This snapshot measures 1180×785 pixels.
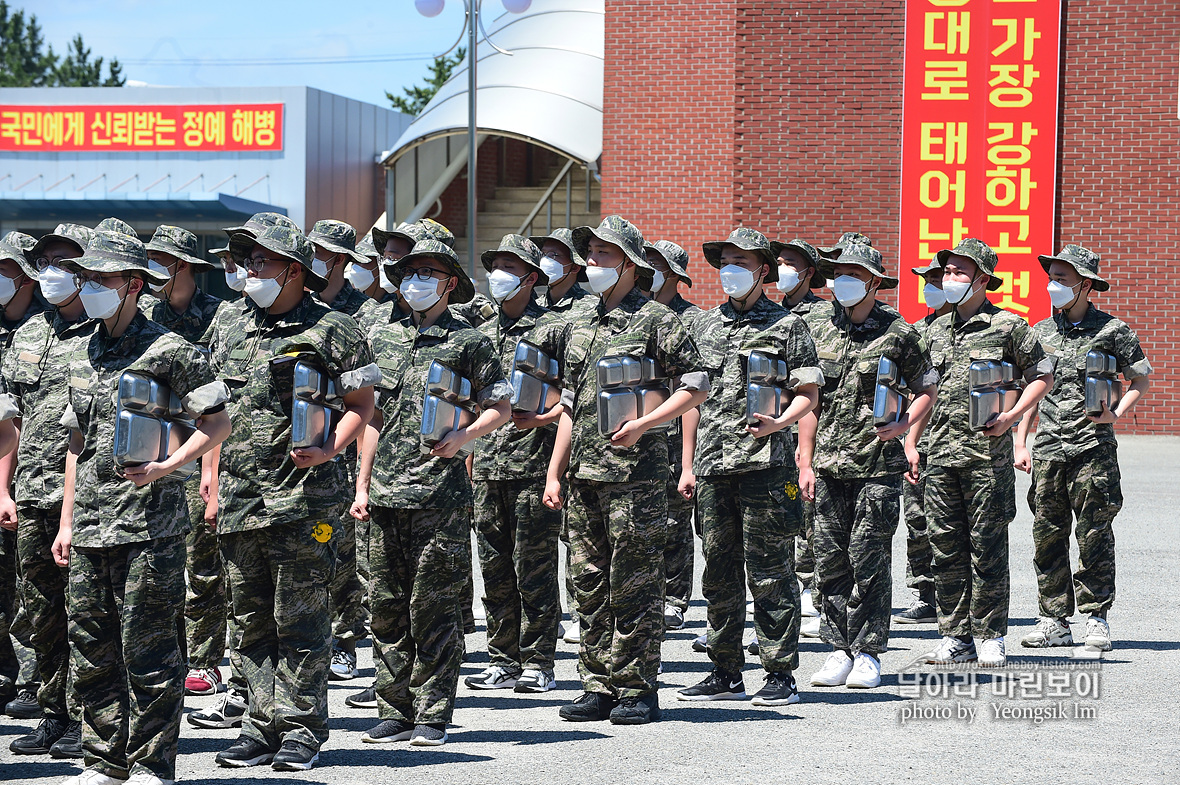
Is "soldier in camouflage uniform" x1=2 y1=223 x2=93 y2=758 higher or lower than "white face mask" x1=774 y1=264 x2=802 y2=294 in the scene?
lower

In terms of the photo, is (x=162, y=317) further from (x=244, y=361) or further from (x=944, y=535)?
(x=944, y=535)

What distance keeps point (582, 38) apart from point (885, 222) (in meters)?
13.8

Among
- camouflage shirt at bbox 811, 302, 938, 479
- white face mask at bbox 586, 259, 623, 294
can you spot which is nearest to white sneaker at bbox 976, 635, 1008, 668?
camouflage shirt at bbox 811, 302, 938, 479

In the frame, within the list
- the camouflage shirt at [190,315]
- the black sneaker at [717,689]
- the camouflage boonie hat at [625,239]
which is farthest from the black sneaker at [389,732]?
the camouflage boonie hat at [625,239]

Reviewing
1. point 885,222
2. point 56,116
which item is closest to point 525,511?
point 885,222

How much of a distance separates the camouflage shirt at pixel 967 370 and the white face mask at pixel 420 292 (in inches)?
134

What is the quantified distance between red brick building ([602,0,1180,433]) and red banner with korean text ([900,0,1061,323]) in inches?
13.2

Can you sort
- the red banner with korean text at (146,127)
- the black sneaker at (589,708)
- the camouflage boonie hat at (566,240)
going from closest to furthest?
the black sneaker at (589,708), the camouflage boonie hat at (566,240), the red banner with korean text at (146,127)

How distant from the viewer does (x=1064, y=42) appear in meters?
22.3

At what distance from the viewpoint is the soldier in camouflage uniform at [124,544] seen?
555 cm

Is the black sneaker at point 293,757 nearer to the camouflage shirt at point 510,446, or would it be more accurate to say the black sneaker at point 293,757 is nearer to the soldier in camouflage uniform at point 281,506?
the soldier in camouflage uniform at point 281,506

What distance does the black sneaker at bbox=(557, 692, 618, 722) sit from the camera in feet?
23.3

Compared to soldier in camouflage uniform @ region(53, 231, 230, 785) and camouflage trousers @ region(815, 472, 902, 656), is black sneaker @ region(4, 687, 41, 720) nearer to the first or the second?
soldier in camouflage uniform @ region(53, 231, 230, 785)

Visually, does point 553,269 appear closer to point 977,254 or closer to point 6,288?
point 977,254
